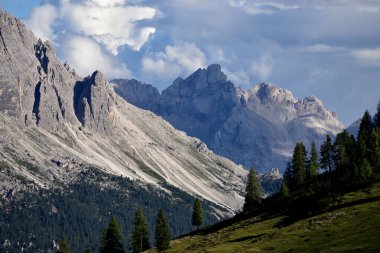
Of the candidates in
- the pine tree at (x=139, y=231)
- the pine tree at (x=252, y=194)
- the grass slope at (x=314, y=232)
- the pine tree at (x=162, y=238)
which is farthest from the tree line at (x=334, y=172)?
the pine tree at (x=162, y=238)

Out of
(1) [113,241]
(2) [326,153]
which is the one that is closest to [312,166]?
(2) [326,153]

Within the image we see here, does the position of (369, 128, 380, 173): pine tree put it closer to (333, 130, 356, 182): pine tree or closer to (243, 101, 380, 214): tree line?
(243, 101, 380, 214): tree line

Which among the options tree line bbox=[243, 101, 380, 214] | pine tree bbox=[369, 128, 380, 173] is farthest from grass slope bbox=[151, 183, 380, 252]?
pine tree bbox=[369, 128, 380, 173]

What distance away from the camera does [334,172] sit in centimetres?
16362

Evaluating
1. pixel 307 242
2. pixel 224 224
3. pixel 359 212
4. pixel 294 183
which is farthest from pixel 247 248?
pixel 294 183

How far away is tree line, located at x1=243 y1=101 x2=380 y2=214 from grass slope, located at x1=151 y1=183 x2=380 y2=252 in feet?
27.7

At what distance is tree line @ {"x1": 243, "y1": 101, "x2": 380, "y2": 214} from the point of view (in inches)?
5640

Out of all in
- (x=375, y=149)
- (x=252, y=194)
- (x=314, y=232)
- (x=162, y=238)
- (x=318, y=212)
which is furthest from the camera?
(x=252, y=194)

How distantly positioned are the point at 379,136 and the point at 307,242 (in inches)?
2444

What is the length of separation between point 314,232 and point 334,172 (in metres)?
58.3

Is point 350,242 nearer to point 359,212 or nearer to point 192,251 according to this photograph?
point 359,212

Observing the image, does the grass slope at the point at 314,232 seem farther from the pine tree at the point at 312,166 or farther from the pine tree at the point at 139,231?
the pine tree at the point at 312,166

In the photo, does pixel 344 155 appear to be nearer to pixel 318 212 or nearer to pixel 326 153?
pixel 326 153

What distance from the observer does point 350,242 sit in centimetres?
9000
